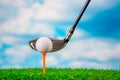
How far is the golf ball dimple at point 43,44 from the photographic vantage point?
29.0ft

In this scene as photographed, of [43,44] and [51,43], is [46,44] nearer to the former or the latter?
[43,44]

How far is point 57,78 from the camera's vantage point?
316 inches

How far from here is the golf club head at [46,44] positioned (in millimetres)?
8859

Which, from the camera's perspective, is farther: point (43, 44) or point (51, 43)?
point (51, 43)

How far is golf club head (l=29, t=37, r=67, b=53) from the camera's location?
8.86 metres

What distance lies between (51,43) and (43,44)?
8.9 inches

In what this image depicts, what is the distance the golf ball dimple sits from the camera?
885cm

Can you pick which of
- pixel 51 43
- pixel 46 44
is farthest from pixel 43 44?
pixel 51 43

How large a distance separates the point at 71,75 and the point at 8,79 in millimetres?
1274

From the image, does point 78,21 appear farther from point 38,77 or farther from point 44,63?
point 38,77

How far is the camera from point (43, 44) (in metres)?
8.85

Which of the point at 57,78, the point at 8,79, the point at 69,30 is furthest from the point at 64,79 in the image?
the point at 69,30

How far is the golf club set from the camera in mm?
8867

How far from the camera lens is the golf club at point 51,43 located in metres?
8.87
